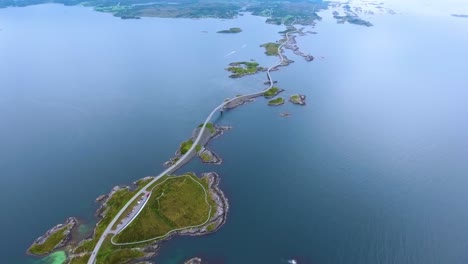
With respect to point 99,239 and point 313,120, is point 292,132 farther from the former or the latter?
point 99,239

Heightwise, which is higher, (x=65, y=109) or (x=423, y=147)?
(x=65, y=109)

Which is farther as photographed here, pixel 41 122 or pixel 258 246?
pixel 41 122

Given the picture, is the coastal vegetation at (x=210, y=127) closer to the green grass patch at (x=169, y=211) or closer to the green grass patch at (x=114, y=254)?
the green grass patch at (x=169, y=211)

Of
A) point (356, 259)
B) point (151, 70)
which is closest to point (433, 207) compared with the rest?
point (356, 259)

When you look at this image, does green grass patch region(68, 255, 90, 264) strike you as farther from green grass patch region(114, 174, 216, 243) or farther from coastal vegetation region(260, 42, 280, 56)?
coastal vegetation region(260, 42, 280, 56)

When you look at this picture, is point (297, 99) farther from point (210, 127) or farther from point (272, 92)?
point (210, 127)

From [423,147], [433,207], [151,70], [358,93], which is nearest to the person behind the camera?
[433,207]

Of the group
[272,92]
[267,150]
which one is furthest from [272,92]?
[267,150]

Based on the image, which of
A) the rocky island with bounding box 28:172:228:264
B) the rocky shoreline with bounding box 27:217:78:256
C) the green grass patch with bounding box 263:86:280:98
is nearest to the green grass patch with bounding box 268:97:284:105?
the green grass patch with bounding box 263:86:280:98

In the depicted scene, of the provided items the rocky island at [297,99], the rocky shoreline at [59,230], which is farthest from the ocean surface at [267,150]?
the rocky island at [297,99]
